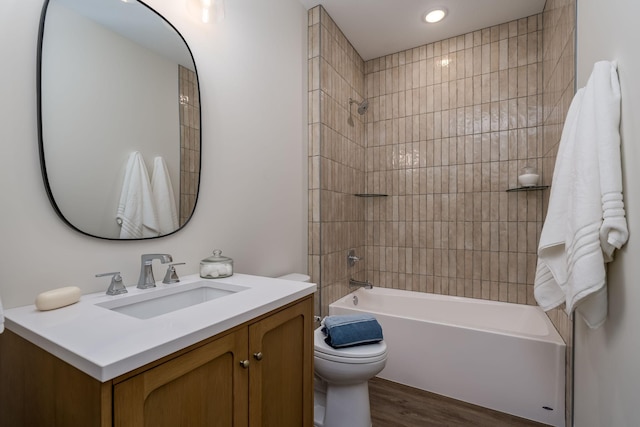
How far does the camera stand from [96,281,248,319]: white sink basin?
104cm

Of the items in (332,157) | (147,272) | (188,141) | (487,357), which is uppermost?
(332,157)

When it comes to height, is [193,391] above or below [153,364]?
below

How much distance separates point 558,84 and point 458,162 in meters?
0.91

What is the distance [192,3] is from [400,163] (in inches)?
82.0

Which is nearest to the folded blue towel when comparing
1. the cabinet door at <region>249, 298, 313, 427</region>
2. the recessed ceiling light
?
the cabinet door at <region>249, 298, 313, 427</region>

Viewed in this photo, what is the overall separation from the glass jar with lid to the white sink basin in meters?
0.05

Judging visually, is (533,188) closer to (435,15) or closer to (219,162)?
(435,15)

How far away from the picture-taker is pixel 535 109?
2.37 metres

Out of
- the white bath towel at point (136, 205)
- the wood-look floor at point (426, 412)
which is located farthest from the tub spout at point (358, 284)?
the white bath towel at point (136, 205)

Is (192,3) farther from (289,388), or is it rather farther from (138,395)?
(289,388)

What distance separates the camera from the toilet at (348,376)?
60.9 inches

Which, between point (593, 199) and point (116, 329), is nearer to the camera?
point (116, 329)

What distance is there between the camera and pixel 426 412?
6.03 feet

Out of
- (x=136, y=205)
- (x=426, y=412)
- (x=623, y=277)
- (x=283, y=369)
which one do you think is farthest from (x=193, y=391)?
(x=426, y=412)
